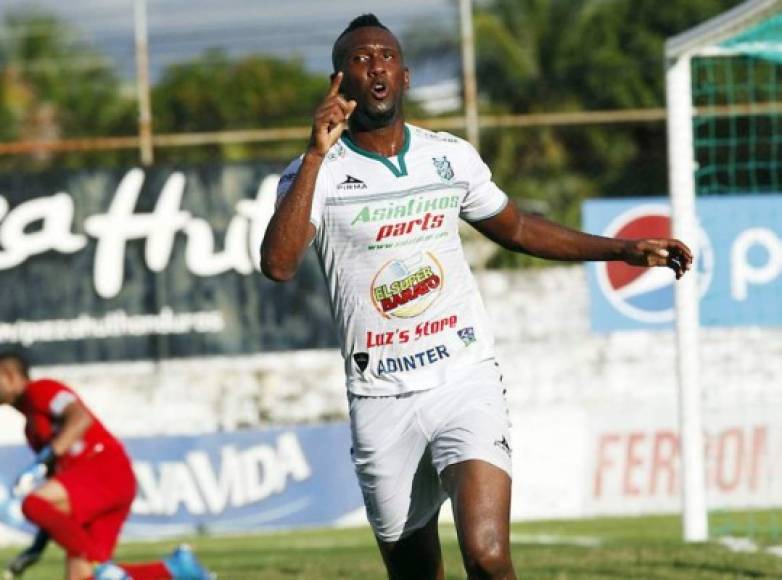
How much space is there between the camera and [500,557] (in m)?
5.97

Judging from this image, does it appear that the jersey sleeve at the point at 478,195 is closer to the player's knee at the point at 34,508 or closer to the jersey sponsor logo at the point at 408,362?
the jersey sponsor logo at the point at 408,362

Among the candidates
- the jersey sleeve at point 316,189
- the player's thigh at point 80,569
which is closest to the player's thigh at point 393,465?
the jersey sleeve at point 316,189

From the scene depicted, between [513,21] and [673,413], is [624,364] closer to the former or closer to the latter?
[673,413]

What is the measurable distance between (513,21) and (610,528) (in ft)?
93.3

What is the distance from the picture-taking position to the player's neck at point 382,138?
637cm

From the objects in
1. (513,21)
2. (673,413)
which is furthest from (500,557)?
(513,21)

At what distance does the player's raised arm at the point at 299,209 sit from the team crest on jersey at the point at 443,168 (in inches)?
23.0

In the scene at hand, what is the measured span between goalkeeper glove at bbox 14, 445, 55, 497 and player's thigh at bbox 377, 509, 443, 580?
15.1ft

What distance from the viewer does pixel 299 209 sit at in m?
5.96

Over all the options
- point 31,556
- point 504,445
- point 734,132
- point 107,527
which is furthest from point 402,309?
point 734,132

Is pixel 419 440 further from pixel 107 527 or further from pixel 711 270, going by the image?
pixel 711 270

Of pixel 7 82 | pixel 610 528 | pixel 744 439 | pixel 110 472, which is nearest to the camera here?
pixel 110 472

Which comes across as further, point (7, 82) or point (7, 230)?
point (7, 82)

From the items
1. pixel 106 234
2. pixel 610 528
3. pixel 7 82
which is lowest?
pixel 610 528
